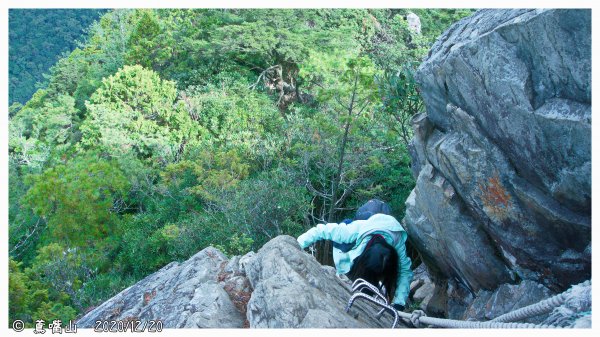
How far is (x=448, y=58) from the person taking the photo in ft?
Result: 13.6

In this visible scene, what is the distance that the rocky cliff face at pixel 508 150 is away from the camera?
11.0ft

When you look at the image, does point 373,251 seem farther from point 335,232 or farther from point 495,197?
point 495,197

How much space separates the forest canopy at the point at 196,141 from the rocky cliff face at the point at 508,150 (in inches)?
105

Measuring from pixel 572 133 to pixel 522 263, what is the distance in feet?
4.81

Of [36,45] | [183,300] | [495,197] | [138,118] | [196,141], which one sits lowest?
[196,141]

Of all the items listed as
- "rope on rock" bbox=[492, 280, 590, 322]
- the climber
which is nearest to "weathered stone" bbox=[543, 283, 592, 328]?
"rope on rock" bbox=[492, 280, 590, 322]

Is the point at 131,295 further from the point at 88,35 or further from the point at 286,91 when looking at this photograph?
the point at 88,35

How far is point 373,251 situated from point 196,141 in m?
10.2

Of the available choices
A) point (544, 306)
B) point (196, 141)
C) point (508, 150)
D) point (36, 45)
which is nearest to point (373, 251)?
point (508, 150)

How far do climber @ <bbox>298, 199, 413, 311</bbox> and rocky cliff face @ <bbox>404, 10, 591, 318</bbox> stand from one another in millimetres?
679

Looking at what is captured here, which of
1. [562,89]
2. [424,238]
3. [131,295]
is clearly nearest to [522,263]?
[424,238]

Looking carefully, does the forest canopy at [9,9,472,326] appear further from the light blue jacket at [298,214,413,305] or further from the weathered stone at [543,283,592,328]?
the weathered stone at [543,283,592,328]

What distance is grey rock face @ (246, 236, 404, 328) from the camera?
9.36 ft

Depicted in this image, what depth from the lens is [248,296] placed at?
3781mm
